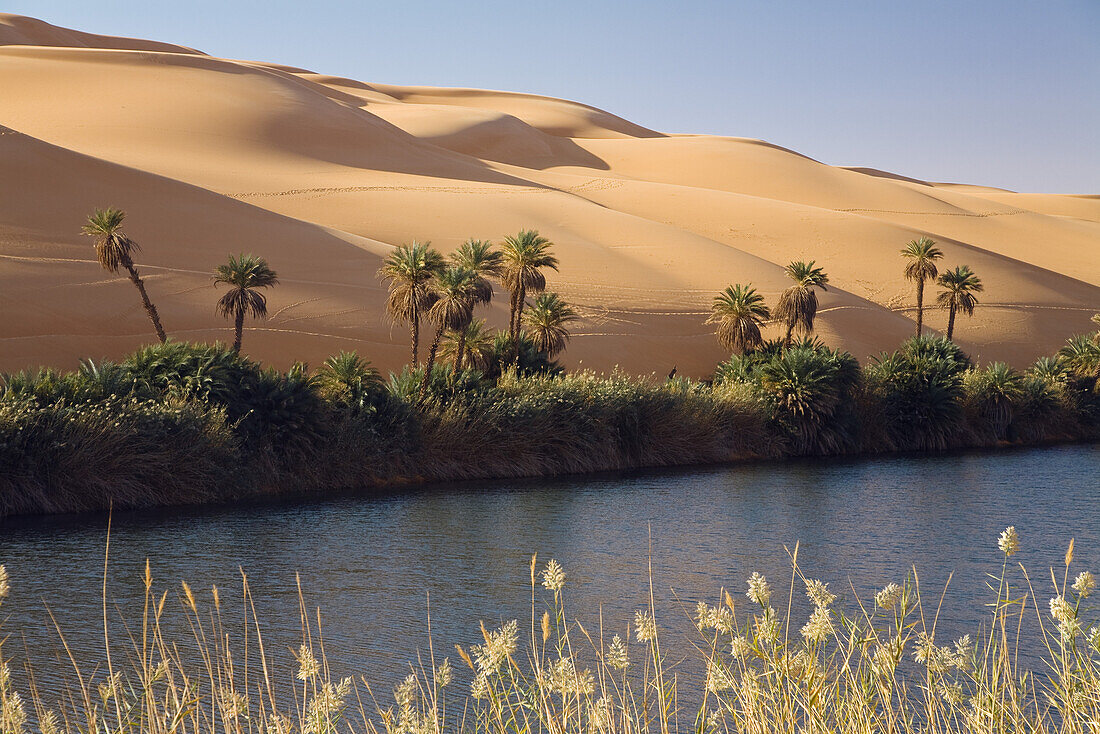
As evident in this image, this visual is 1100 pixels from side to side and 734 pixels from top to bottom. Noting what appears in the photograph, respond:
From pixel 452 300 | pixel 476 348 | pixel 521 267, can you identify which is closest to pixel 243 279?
pixel 452 300

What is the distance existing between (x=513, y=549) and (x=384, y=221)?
4774 centimetres

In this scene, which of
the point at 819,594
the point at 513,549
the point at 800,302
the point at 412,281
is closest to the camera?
the point at 819,594

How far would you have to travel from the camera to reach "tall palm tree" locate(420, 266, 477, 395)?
3228 cm

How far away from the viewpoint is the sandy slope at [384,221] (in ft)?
154

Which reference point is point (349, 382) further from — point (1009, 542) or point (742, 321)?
point (1009, 542)

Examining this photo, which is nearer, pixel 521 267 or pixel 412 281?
pixel 412 281

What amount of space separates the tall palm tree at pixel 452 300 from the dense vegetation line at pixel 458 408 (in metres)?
0.06

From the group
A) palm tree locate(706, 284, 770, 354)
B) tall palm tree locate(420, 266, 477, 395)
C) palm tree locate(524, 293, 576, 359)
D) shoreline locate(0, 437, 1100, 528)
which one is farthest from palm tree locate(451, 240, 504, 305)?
palm tree locate(706, 284, 770, 354)

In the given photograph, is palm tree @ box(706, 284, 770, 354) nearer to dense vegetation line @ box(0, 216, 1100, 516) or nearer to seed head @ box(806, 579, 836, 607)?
dense vegetation line @ box(0, 216, 1100, 516)

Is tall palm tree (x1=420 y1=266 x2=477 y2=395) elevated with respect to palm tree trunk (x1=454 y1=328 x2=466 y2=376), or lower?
elevated

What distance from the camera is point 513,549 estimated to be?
21672 millimetres

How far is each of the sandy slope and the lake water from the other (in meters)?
18.9

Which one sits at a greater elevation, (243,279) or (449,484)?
(243,279)

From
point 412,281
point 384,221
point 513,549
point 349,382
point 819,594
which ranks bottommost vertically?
point 513,549
